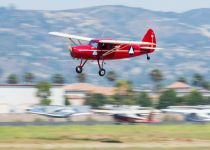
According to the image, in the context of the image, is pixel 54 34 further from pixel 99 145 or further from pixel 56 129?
pixel 56 129

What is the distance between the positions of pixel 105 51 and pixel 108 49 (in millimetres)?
529

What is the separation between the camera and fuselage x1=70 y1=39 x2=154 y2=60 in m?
54.3

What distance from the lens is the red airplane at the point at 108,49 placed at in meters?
54.2

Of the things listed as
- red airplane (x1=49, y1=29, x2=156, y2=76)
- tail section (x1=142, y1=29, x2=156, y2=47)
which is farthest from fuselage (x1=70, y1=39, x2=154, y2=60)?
tail section (x1=142, y1=29, x2=156, y2=47)

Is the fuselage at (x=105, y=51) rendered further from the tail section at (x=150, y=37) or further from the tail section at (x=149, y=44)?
the tail section at (x=150, y=37)

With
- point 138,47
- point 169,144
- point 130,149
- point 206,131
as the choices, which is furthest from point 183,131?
point 138,47

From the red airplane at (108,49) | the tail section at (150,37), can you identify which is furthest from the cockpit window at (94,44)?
the tail section at (150,37)

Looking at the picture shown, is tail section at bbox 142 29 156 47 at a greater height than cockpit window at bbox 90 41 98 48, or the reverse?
tail section at bbox 142 29 156 47

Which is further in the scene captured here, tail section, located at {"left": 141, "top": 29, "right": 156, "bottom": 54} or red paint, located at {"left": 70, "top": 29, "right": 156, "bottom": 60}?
tail section, located at {"left": 141, "top": 29, "right": 156, "bottom": 54}

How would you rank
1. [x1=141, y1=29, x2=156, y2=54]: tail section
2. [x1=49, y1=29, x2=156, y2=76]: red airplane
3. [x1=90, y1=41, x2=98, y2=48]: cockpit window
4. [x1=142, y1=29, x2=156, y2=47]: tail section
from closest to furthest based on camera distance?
[x1=49, y1=29, x2=156, y2=76]: red airplane → [x1=90, y1=41, x2=98, y2=48]: cockpit window → [x1=141, y1=29, x2=156, y2=54]: tail section → [x1=142, y1=29, x2=156, y2=47]: tail section

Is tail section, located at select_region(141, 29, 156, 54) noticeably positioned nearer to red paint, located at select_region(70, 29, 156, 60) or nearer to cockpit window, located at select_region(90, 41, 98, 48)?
red paint, located at select_region(70, 29, 156, 60)

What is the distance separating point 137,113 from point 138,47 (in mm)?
64280

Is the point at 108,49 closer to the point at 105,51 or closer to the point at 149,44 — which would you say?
the point at 105,51

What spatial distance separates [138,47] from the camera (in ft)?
188
